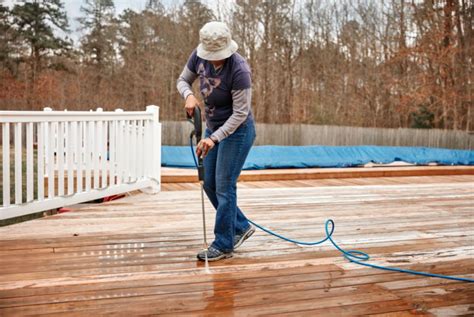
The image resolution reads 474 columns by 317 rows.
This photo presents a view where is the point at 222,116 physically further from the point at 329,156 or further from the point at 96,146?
the point at 329,156

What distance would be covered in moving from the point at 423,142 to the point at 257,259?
8.32m

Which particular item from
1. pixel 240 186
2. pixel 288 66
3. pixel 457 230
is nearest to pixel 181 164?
pixel 240 186

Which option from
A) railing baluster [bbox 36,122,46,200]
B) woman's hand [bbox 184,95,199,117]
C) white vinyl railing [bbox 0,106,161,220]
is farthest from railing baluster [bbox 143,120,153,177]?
woman's hand [bbox 184,95,199,117]

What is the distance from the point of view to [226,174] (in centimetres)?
262

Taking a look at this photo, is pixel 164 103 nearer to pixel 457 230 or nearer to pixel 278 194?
pixel 278 194

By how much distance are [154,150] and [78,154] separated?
0.92 m

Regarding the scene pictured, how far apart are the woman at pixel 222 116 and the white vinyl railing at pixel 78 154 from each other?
4.32 ft

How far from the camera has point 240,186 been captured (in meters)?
5.55

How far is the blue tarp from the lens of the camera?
7184mm

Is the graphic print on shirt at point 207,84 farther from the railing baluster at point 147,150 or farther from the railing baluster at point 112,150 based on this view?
the railing baluster at point 147,150

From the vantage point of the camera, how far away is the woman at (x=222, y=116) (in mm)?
2500

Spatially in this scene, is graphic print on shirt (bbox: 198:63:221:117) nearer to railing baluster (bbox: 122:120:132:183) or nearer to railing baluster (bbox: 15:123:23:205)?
railing baluster (bbox: 15:123:23:205)

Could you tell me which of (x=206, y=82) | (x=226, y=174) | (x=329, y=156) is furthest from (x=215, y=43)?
(x=329, y=156)

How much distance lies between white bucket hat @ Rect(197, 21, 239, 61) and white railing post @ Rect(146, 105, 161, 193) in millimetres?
2318
